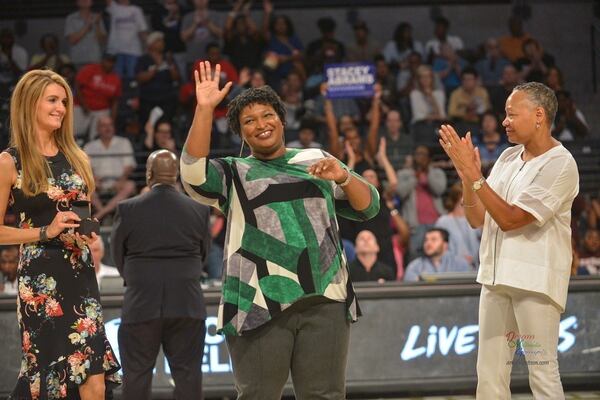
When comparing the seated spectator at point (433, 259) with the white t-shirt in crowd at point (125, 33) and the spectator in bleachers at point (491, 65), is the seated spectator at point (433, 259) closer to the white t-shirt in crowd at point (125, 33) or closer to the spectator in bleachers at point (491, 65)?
the spectator in bleachers at point (491, 65)

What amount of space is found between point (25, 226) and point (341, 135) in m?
7.00

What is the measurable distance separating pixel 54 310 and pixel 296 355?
119cm

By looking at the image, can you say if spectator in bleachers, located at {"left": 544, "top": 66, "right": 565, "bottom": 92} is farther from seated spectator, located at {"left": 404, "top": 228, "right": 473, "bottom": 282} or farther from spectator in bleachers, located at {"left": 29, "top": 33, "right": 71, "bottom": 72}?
spectator in bleachers, located at {"left": 29, "top": 33, "right": 71, "bottom": 72}

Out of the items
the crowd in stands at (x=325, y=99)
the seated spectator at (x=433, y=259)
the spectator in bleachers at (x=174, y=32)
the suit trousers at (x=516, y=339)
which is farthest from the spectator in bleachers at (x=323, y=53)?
the suit trousers at (x=516, y=339)

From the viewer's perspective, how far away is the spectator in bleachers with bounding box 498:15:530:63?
1410 centimetres

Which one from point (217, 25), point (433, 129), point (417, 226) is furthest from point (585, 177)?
point (217, 25)

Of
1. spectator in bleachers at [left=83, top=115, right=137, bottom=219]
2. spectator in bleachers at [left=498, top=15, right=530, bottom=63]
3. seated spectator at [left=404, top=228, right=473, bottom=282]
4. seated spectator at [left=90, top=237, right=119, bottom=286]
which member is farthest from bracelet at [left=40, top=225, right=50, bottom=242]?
spectator in bleachers at [left=498, top=15, right=530, bottom=63]

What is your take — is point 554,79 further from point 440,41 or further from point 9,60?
point 9,60

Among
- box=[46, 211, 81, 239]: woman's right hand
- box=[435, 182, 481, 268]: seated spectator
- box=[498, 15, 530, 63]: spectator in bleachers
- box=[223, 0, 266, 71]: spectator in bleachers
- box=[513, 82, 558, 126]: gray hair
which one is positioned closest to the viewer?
box=[46, 211, 81, 239]: woman's right hand

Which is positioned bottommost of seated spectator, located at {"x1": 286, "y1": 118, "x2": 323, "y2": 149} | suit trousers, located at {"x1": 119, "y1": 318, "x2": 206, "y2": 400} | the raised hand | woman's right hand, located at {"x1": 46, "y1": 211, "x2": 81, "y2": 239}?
suit trousers, located at {"x1": 119, "y1": 318, "x2": 206, "y2": 400}

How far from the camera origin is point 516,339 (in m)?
4.76

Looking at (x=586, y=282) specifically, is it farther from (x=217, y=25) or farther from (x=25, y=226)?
(x=217, y=25)

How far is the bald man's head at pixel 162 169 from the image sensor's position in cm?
624

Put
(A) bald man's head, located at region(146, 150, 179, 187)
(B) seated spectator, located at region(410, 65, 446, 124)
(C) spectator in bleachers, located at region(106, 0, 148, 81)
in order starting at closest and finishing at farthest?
(A) bald man's head, located at region(146, 150, 179, 187) < (B) seated spectator, located at region(410, 65, 446, 124) < (C) spectator in bleachers, located at region(106, 0, 148, 81)
